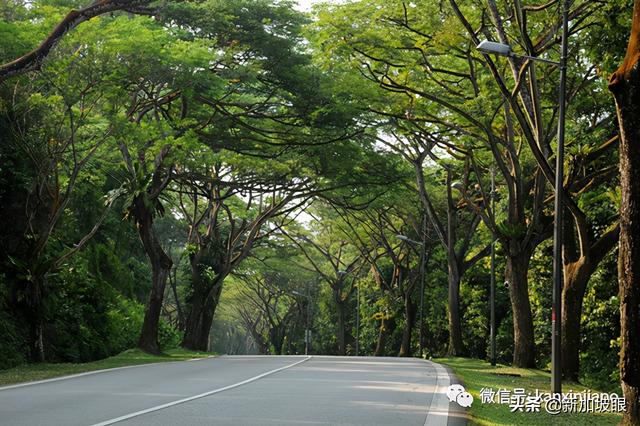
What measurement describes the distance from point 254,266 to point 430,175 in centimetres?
2026

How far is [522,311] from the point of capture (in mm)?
26016

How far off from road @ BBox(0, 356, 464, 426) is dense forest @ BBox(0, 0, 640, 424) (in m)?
4.65

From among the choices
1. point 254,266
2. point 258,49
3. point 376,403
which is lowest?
point 376,403

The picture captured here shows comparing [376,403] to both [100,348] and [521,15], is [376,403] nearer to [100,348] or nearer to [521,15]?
[521,15]

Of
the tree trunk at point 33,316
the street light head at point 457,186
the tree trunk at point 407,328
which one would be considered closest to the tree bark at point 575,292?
the street light head at point 457,186

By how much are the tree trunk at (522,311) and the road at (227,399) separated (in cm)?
637

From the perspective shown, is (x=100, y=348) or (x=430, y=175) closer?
(x=100, y=348)

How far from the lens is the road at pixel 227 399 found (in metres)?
10.8

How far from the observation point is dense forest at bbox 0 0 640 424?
21203mm

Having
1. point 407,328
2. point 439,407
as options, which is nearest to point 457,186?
point 439,407

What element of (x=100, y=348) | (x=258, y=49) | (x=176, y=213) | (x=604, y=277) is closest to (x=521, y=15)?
(x=258, y=49)

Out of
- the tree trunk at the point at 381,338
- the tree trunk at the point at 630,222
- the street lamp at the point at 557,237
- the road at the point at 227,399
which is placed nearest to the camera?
the tree trunk at the point at 630,222

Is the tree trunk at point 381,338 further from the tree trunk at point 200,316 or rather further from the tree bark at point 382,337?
the tree trunk at point 200,316

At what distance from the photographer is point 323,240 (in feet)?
188
